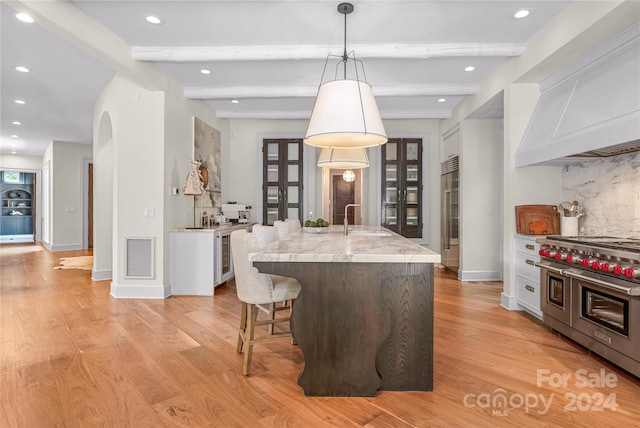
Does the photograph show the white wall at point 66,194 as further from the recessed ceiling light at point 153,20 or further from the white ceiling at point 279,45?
the recessed ceiling light at point 153,20

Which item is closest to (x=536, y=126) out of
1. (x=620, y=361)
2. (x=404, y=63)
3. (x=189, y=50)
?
(x=404, y=63)

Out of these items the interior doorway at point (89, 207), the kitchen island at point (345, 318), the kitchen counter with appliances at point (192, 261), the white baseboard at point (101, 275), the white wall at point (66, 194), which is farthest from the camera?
the interior doorway at point (89, 207)

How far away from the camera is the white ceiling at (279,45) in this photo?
3.06 metres

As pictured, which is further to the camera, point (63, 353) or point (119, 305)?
Result: point (119, 305)

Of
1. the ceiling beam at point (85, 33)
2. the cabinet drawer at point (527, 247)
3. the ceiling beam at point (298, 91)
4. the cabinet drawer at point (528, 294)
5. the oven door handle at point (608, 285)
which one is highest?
the ceiling beam at point (298, 91)

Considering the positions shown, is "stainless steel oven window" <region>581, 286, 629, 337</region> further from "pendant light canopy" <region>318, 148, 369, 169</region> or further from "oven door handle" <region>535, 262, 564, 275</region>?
"pendant light canopy" <region>318, 148, 369, 169</region>

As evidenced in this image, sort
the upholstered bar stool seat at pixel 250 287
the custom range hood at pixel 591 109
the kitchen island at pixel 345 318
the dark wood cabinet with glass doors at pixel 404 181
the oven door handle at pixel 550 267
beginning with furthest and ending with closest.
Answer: the dark wood cabinet with glass doors at pixel 404 181
the oven door handle at pixel 550 267
the custom range hood at pixel 591 109
the upholstered bar stool seat at pixel 250 287
the kitchen island at pixel 345 318

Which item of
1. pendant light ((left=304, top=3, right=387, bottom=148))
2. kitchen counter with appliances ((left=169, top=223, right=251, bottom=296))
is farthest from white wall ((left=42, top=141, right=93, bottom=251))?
pendant light ((left=304, top=3, right=387, bottom=148))

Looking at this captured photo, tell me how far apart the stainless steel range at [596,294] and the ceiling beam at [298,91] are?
2.52 metres

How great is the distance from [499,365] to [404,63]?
330 cm

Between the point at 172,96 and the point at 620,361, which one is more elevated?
the point at 172,96

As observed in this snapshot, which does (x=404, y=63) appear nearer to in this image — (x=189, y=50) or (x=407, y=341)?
(x=189, y=50)

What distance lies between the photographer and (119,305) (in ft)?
13.7

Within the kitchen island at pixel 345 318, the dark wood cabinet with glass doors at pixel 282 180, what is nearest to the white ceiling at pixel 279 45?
the dark wood cabinet with glass doors at pixel 282 180
